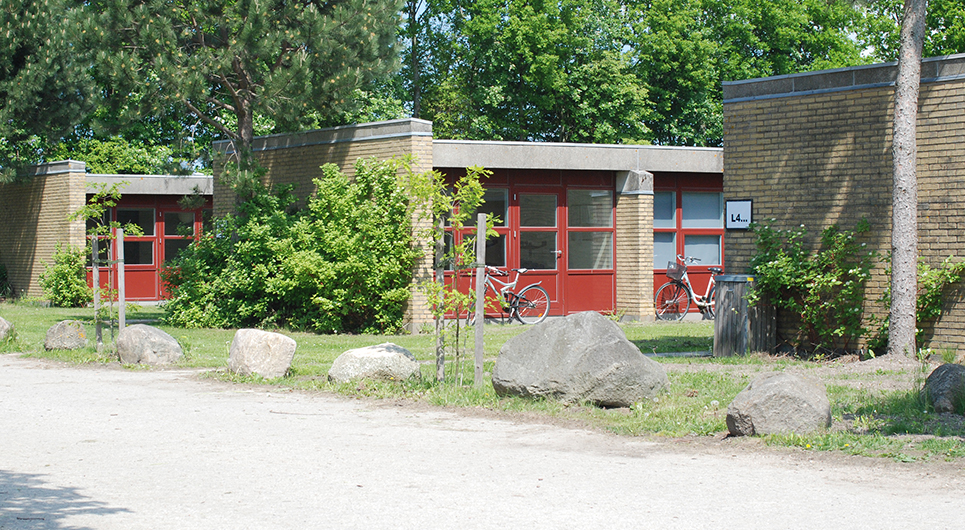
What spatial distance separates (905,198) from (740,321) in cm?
282

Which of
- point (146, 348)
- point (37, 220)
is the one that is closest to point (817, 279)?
point (146, 348)

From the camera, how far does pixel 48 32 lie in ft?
89.9

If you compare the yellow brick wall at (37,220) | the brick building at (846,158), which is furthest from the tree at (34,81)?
the brick building at (846,158)

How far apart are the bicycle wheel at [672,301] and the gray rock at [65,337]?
1253 centimetres

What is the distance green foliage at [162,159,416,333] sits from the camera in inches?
693

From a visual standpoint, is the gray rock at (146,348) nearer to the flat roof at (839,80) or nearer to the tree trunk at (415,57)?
the flat roof at (839,80)

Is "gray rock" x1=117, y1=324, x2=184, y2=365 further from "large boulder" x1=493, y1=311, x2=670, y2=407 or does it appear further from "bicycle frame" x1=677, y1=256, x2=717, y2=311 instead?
"bicycle frame" x1=677, y1=256, x2=717, y2=311

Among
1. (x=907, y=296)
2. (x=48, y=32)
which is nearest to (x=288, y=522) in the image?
(x=907, y=296)

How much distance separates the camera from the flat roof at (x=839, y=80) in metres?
12.1

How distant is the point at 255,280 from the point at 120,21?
215 inches

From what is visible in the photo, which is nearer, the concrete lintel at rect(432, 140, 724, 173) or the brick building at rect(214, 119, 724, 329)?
the concrete lintel at rect(432, 140, 724, 173)

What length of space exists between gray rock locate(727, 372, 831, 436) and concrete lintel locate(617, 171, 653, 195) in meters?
13.9

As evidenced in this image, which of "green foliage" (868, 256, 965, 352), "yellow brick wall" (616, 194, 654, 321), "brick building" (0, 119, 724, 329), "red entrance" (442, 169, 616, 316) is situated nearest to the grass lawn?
"green foliage" (868, 256, 965, 352)

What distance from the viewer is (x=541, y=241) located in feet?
70.7
